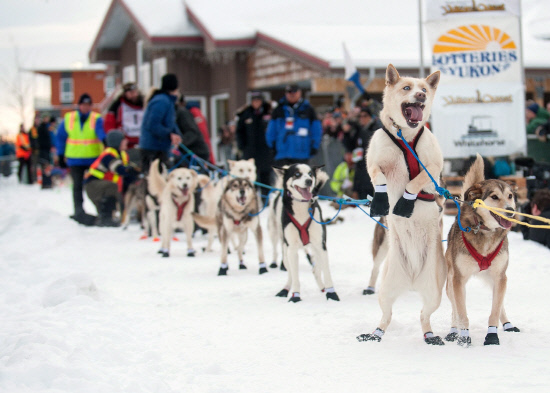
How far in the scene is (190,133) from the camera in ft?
30.2

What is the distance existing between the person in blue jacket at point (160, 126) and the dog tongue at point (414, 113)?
5076mm

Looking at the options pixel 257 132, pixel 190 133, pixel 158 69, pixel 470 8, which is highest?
pixel 158 69

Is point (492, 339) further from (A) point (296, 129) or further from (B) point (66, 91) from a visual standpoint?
(B) point (66, 91)

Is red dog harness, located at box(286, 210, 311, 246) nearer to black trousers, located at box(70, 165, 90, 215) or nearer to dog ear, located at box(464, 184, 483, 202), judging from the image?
dog ear, located at box(464, 184, 483, 202)

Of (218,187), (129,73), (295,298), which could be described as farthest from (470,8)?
(129,73)

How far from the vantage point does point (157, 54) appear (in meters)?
20.3

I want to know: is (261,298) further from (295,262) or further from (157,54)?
(157,54)

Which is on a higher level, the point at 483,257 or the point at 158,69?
the point at 158,69

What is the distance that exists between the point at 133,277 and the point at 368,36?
11114mm

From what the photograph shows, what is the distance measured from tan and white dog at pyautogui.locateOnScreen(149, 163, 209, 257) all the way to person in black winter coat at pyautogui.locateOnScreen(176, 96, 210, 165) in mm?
1518

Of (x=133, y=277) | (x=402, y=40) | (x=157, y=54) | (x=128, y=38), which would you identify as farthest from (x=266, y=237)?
(x=128, y=38)

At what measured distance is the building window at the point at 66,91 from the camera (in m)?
49.1

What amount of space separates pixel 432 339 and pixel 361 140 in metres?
5.71

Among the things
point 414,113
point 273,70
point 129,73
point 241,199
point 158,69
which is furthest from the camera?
point 129,73
